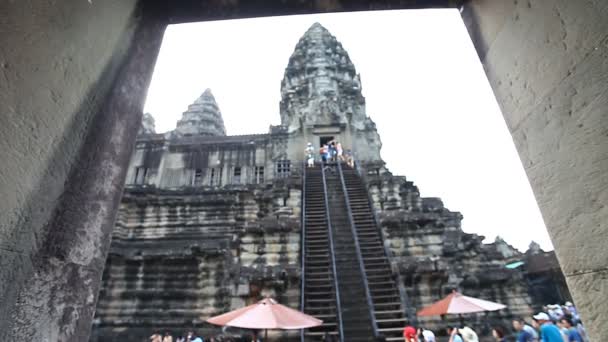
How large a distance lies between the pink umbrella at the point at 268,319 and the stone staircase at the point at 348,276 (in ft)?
3.65

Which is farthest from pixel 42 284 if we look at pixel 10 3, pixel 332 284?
pixel 332 284

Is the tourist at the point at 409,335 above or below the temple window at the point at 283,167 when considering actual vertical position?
below

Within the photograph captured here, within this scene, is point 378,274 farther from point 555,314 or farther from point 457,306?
point 555,314

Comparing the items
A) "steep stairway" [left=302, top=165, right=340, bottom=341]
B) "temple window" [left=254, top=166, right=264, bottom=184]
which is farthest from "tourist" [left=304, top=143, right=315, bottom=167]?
"steep stairway" [left=302, top=165, right=340, bottom=341]

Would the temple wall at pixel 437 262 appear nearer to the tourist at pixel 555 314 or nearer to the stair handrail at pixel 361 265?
the tourist at pixel 555 314

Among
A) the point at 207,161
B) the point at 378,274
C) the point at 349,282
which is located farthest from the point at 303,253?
the point at 207,161

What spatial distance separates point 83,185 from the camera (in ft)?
6.56

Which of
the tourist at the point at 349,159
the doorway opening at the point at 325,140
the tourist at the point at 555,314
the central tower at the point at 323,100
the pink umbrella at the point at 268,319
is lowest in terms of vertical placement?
the tourist at the point at 555,314

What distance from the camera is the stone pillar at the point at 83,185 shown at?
1.61 m

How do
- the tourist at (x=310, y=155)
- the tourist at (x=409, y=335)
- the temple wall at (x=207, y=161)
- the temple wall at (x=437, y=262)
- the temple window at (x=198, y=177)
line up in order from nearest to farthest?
1. the tourist at (x=409, y=335)
2. the temple wall at (x=437, y=262)
3. the tourist at (x=310, y=155)
4. the temple wall at (x=207, y=161)
5. the temple window at (x=198, y=177)

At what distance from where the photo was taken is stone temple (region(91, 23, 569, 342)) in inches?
314

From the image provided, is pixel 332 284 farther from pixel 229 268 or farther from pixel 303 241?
pixel 229 268

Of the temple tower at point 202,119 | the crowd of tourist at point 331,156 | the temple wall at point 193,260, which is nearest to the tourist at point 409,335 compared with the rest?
the temple wall at point 193,260

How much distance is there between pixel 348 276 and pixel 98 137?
7.09m
